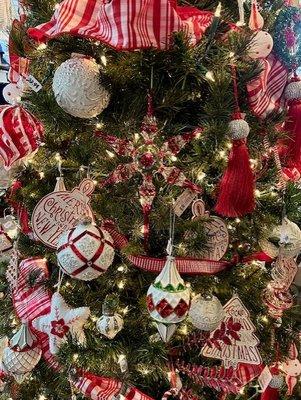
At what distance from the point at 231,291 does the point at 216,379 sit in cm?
21

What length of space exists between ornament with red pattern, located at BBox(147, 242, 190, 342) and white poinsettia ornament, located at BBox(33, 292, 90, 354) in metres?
0.17

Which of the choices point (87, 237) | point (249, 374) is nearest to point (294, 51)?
point (87, 237)

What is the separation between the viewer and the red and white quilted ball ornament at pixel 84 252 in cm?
87

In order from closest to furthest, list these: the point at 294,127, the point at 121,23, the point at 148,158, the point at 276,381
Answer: the point at 121,23 < the point at 148,158 < the point at 294,127 < the point at 276,381

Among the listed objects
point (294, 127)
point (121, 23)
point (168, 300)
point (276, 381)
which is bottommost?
Result: point (276, 381)

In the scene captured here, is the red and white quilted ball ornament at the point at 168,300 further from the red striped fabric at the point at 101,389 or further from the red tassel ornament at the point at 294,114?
the red tassel ornament at the point at 294,114

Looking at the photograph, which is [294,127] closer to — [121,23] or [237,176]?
[237,176]

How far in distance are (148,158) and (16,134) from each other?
0.30 metres

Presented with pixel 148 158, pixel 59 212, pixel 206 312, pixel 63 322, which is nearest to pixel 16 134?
pixel 59 212

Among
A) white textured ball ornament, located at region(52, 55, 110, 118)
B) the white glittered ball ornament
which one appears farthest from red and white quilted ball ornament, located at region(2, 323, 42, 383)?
the white glittered ball ornament

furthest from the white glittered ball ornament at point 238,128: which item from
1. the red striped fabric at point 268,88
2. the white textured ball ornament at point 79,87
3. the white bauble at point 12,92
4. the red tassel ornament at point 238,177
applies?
the white bauble at point 12,92

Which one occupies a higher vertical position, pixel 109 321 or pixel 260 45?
pixel 260 45

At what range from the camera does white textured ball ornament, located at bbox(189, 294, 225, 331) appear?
3.14 feet

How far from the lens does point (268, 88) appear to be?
1.13 m
